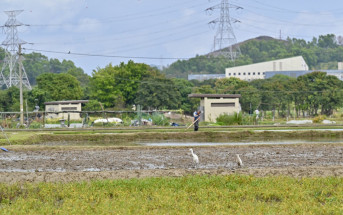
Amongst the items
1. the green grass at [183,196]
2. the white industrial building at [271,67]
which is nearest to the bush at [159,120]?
the green grass at [183,196]

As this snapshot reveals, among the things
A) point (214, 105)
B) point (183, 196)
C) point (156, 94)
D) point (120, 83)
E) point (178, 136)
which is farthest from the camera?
point (120, 83)

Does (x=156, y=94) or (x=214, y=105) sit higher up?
(x=156, y=94)

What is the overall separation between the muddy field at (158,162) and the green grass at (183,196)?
5.58 feet

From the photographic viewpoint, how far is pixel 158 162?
67.8 ft

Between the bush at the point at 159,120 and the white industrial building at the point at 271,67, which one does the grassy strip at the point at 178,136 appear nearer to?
the bush at the point at 159,120

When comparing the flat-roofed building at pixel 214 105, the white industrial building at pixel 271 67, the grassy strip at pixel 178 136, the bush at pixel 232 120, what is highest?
the white industrial building at pixel 271 67

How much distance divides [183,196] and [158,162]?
328 inches

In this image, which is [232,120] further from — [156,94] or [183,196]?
[156,94]

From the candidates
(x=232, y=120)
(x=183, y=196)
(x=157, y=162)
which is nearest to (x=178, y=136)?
(x=157, y=162)

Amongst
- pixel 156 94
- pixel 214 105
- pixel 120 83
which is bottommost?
pixel 214 105

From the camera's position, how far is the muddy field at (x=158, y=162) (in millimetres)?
16078

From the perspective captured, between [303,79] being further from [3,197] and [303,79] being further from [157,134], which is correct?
[3,197]

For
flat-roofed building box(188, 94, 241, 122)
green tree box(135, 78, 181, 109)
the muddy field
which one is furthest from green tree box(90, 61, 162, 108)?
the muddy field

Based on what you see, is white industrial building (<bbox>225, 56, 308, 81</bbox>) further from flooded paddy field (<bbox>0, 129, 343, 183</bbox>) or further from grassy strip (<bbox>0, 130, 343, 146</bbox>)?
flooded paddy field (<bbox>0, 129, 343, 183</bbox>)
